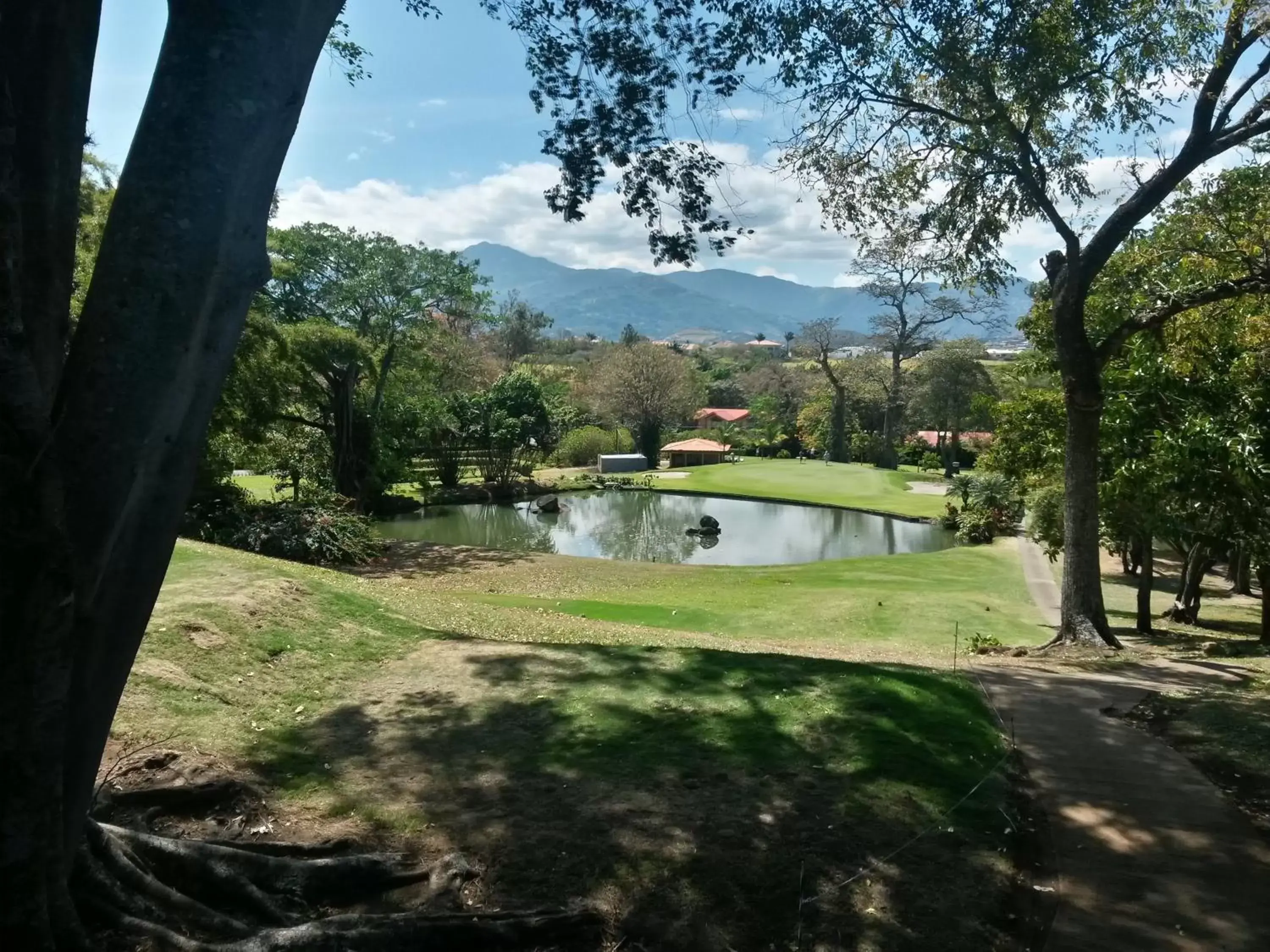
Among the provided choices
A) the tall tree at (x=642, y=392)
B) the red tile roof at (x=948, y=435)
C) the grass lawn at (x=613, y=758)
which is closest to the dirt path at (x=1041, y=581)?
the grass lawn at (x=613, y=758)

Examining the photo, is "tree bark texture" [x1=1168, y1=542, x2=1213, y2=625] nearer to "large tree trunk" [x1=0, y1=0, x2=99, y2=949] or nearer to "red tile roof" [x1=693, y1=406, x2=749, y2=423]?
"large tree trunk" [x1=0, y1=0, x2=99, y2=949]

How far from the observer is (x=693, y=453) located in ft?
209

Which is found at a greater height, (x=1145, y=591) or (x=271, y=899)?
(x=271, y=899)

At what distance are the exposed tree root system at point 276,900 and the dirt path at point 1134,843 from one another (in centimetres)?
221

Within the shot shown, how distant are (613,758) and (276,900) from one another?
220cm

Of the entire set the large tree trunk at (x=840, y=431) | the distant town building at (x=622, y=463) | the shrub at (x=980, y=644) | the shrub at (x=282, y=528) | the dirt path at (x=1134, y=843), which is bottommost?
the shrub at (x=980, y=644)

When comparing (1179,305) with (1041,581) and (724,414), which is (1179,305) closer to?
(1041,581)

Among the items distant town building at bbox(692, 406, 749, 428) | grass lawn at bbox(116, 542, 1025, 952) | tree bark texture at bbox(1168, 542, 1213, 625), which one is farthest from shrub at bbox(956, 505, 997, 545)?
distant town building at bbox(692, 406, 749, 428)

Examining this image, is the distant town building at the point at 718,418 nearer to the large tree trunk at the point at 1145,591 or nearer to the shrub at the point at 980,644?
the large tree trunk at the point at 1145,591

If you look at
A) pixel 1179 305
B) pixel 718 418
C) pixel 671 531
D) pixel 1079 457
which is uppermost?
pixel 718 418

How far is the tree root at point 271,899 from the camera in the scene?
299 cm

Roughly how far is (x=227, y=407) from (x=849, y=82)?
15.1 meters

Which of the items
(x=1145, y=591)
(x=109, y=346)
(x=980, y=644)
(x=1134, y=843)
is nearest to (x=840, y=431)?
(x=1145, y=591)

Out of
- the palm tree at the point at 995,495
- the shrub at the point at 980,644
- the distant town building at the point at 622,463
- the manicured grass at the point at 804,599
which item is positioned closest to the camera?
the shrub at the point at 980,644
